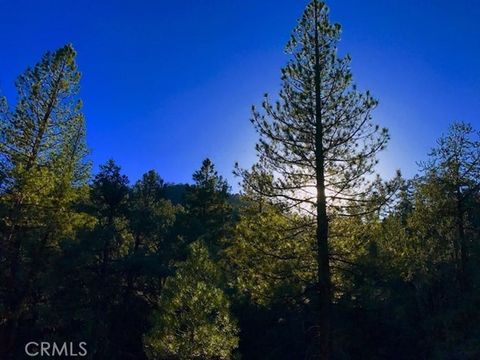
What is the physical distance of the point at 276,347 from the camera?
24.7m

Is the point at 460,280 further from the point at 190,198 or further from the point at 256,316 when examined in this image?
the point at 190,198

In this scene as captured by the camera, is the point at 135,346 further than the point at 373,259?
Yes

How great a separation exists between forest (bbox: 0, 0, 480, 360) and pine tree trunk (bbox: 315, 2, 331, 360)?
0.13 feet

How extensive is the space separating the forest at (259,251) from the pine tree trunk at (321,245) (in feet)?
0.13

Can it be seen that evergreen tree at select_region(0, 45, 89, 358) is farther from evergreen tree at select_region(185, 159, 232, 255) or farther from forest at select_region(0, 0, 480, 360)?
evergreen tree at select_region(185, 159, 232, 255)

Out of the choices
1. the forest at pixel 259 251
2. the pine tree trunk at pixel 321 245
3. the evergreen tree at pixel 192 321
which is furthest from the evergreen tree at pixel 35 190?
the pine tree trunk at pixel 321 245

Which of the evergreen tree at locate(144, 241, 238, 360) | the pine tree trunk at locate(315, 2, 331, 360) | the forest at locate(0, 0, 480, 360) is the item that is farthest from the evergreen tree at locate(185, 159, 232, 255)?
the pine tree trunk at locate(315, 2, 331, 360)

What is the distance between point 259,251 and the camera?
11.7m

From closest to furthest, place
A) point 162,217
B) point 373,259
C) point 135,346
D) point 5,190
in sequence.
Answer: point 373,259, point 5,190, point 135,346, point 162,217

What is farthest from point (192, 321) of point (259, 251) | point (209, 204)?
point (209, 204)

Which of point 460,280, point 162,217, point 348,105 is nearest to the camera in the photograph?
point 348,105

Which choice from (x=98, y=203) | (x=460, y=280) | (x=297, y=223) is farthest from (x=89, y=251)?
(x=460, y=280)

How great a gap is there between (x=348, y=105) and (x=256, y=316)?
58.2 feet

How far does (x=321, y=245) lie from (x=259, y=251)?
1.83 meters
